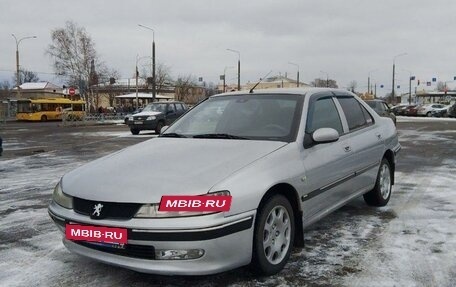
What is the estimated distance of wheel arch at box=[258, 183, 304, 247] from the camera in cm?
370

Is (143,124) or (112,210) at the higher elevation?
(112,210)

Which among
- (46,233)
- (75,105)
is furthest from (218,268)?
(75,105)

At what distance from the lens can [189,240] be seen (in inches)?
122

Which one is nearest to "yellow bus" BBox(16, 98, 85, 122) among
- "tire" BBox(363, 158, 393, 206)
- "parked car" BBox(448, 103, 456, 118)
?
"parked car" BBox(448, 103, 456, 118)

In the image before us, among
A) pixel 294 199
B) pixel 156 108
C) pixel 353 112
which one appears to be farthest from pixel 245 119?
pixel 156 108

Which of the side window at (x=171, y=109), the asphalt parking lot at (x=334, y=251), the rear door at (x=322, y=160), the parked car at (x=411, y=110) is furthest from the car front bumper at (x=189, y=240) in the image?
the parked car at (x=411, y=110)

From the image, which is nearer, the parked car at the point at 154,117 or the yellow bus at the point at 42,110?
the parked car at the point at 154,117

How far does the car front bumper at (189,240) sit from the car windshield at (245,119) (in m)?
1.19

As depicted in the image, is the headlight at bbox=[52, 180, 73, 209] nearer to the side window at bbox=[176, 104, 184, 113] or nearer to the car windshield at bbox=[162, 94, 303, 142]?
the car windshield at bbox=[162, 94, 303, 142]

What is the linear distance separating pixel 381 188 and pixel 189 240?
3.63 meters

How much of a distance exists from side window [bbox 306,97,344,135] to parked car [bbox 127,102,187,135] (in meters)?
16.7

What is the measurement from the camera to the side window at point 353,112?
5.30 meters

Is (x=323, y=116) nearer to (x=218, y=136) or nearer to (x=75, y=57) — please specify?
(x=218, y=136)

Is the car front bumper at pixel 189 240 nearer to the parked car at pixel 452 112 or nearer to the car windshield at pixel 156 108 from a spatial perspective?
the car windshield at pixel 156 108
